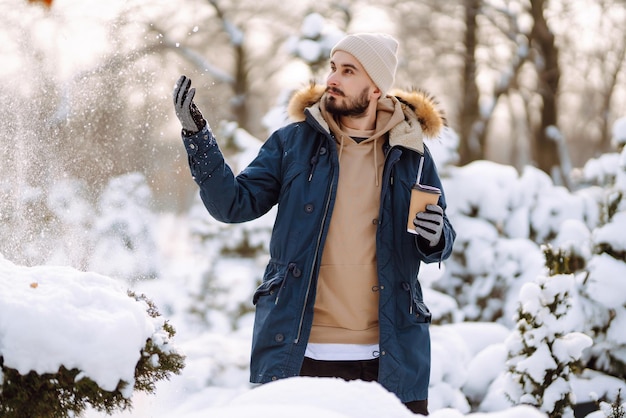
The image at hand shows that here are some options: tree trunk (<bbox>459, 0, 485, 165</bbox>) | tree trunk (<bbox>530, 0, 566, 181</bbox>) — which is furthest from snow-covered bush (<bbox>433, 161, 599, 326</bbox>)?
tree trunk (<bbox>459, 0, 485, 165</bbox>)

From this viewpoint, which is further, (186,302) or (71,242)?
(186,302)

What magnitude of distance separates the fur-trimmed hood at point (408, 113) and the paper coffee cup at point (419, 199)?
30cm

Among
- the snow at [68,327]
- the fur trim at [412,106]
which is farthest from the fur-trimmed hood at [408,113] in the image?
the snow at [68,327]

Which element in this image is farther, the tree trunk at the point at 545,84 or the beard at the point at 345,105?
the tree trunk at the point at 545,84

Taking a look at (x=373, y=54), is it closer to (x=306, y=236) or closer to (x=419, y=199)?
(x=419, y=199)

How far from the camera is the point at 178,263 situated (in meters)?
8.45

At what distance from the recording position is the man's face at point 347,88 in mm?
3266

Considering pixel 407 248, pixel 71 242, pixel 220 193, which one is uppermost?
pixel 220 193

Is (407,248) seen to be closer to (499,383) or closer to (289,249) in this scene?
(289,249)

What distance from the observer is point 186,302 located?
316 inches

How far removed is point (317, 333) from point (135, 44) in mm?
5181

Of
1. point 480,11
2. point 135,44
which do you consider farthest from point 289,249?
point 480,11

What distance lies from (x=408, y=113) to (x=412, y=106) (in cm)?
8

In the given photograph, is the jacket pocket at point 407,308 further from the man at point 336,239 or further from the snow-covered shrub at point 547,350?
the snow-covered shrub at point 547,350
